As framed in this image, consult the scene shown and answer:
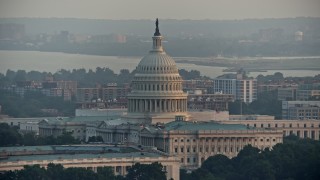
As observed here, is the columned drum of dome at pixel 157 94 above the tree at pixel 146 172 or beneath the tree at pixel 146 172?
above

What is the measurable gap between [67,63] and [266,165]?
93.3m

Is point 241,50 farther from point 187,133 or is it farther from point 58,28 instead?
point 187,133

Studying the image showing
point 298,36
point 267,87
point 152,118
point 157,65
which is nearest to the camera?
point 152,118

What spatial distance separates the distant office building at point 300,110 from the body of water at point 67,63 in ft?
88.3

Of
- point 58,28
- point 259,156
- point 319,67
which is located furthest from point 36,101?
point 259,156

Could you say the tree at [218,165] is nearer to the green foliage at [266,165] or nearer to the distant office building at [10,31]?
the green foliage at [266,165]

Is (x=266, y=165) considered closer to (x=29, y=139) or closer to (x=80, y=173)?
(x=80, y=173)

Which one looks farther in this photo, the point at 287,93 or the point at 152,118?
the point at 287,93

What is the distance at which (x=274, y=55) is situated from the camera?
156 metres

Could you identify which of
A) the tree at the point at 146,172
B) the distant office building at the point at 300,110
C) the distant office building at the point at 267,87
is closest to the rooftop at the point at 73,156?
the tree at the point at 146,172

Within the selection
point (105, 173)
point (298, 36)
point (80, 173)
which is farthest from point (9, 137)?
point (298, 36)

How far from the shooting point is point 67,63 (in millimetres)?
171625

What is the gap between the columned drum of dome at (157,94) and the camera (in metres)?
101

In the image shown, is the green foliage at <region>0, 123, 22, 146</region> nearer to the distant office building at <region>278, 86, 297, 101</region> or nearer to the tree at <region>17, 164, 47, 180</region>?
the tree at <region>17, 164, 47, 180</region>
